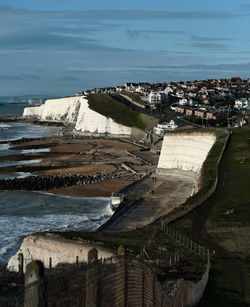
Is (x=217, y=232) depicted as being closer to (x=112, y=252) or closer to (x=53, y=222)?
(x=112, y=252)

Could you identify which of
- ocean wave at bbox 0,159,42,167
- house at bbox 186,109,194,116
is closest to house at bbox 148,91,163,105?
house at bbox 186,109,194,116

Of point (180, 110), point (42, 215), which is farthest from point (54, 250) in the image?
point (180, 110)

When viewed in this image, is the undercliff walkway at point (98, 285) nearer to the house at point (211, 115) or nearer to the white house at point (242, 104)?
the house at point (211, 115)

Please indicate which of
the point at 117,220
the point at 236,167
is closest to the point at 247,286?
the point at 117,220

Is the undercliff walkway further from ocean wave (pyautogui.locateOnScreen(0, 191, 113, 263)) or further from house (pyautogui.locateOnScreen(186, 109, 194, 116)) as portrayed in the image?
house (pyautogui.locateOnScreen(186, 109, 194, 116))

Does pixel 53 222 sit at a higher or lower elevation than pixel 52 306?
lower

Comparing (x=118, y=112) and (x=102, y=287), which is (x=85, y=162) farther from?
(x=118, y=112)
